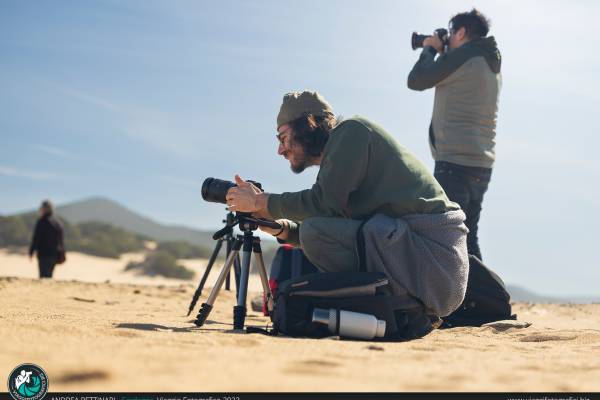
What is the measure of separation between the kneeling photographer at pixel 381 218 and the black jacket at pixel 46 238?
8.00 meters

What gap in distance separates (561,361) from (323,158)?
143 centimetres

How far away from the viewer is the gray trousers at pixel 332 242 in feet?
9.91

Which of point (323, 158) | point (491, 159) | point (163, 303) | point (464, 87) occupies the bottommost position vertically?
point (163, 303)

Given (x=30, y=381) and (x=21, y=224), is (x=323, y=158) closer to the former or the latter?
(x=30, y=381)

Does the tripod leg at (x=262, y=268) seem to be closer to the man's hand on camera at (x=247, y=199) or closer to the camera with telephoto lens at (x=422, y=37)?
the man's hand on camera at (x=247, y=199)

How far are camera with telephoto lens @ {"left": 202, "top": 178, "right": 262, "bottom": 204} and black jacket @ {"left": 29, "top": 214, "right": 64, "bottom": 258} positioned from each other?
7495 millimetres

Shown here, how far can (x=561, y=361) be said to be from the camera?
2.35m

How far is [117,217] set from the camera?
224 feet

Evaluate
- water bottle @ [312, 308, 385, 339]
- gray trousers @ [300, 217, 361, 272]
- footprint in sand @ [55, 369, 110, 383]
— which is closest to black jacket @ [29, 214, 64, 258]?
gray trousers @ [300, 217, 361, 272]

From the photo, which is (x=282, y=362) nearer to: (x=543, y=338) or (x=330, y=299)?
(x=330, y=299)

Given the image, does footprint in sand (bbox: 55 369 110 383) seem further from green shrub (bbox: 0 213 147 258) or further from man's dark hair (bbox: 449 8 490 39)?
green shrub (bbox: 0 213 147 258)

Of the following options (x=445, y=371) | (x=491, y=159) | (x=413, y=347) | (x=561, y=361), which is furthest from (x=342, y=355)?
(x=491, y=159)

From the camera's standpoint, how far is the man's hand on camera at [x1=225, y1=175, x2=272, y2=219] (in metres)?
3.35

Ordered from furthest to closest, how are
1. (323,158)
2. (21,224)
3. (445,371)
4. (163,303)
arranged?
(21,224), (163,303), (323,158), (445,371)
